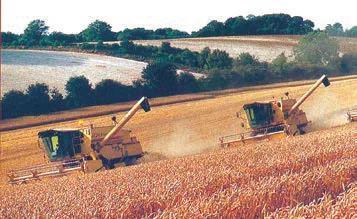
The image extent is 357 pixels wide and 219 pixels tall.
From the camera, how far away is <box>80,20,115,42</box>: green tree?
79.1 m

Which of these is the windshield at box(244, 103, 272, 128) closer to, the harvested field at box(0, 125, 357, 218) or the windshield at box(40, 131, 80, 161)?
the windshield at box(40, 131, 80, 161)

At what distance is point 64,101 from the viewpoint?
41.2m

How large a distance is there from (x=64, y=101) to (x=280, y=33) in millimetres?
43667

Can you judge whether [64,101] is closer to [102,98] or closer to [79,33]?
[102,98]

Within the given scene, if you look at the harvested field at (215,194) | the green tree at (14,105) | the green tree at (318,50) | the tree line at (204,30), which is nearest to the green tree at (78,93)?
the green tree at (14,105)

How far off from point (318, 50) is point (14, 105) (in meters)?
27.4

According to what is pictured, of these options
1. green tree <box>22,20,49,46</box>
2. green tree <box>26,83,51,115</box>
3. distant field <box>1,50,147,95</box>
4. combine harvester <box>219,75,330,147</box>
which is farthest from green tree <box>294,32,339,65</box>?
green tree <box>22,20,49,46</box>

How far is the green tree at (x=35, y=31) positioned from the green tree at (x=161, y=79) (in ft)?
105

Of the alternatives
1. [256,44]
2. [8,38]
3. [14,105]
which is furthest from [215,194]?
[8,38]

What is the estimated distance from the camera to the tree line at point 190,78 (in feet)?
132

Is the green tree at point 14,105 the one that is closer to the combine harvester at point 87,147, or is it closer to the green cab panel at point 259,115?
the combine harvester at point 87,147

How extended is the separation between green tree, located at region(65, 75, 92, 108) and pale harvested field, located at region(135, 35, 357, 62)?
20.9 metres

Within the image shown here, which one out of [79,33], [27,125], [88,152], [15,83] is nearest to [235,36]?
[79,33]

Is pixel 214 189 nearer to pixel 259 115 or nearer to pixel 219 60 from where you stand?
pixel 259 115
